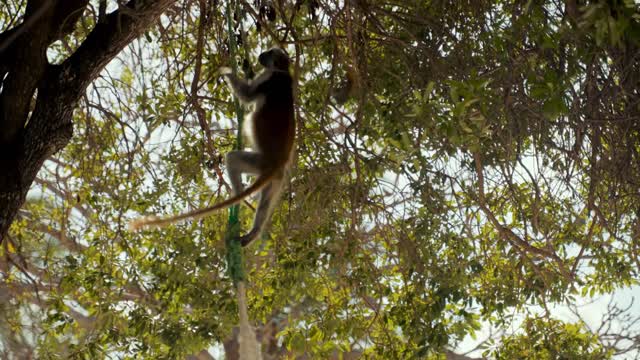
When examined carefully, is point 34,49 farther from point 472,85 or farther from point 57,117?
point 472,85

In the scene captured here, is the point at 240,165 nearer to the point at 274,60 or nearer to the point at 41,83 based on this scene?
the point at 274,60

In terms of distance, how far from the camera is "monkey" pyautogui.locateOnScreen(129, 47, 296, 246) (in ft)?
9.67

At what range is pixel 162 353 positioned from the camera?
4.62 metres

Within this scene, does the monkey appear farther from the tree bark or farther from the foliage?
the foliage

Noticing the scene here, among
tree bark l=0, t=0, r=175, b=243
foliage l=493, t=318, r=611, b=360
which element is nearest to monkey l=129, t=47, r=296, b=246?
tree bark l=0, t=0, r=175, b=243

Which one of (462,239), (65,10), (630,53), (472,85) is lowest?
(472,85)

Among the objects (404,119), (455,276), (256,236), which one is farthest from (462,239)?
(256,236)

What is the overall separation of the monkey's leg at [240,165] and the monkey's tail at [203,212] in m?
0.16

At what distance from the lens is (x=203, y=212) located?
244 centimetres

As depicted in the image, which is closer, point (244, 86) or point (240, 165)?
point (240, 165)

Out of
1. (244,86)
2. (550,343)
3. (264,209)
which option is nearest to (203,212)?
(264,209)

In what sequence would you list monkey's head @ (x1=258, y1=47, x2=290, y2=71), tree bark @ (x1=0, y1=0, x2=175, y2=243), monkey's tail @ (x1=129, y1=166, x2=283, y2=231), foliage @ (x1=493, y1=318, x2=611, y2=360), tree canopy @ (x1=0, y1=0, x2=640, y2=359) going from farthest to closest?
foliage @ (x1=493, y1=318, x2=611, y2=360)
monkey's head @ (x1=258, y1=47, x2=290, y2=71)
tree canopy @ (x1=0, y1=0, x2=640, y2=359)
tree bark @ (x1=0, y1=0, x2=175, y2=243)
monkey's tail @ (x1=129, y1=166, x2=283, y2=231)

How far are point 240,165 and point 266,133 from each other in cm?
17

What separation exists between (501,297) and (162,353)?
84.3 inches
